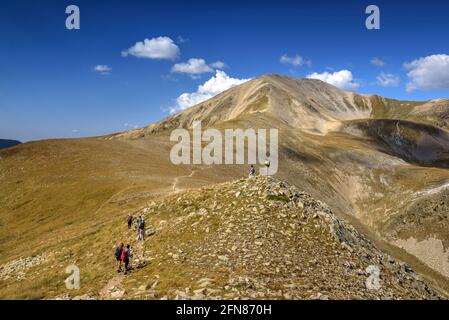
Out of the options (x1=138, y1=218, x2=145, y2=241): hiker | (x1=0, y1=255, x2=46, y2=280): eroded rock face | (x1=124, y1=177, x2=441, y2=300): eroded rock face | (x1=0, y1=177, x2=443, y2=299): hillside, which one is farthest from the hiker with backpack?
(x1=0, y1=255, x2=46, y2=280): eroded rock face

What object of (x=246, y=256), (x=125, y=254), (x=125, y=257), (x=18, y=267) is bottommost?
(x=18, y=267)

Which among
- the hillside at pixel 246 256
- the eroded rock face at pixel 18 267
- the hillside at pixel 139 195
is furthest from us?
the hillside at pixel 139 195

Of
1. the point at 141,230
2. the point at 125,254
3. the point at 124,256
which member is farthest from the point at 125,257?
the point at 141,230

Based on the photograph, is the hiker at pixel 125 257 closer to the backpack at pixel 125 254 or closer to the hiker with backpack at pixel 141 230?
the backpack at pixel 125 254

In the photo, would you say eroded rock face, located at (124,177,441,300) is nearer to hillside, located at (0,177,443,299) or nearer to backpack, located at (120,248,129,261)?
hillside, located at (0,177,443,299)

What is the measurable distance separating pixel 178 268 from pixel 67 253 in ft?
49.8

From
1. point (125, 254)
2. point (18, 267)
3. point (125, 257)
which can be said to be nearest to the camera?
point (125, 254)

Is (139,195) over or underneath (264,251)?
over

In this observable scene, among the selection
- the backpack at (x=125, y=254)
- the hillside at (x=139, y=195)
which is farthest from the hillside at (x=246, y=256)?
the backpack at (x=125, y=254)

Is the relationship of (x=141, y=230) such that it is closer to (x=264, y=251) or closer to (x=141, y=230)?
(x=141, y=230)
